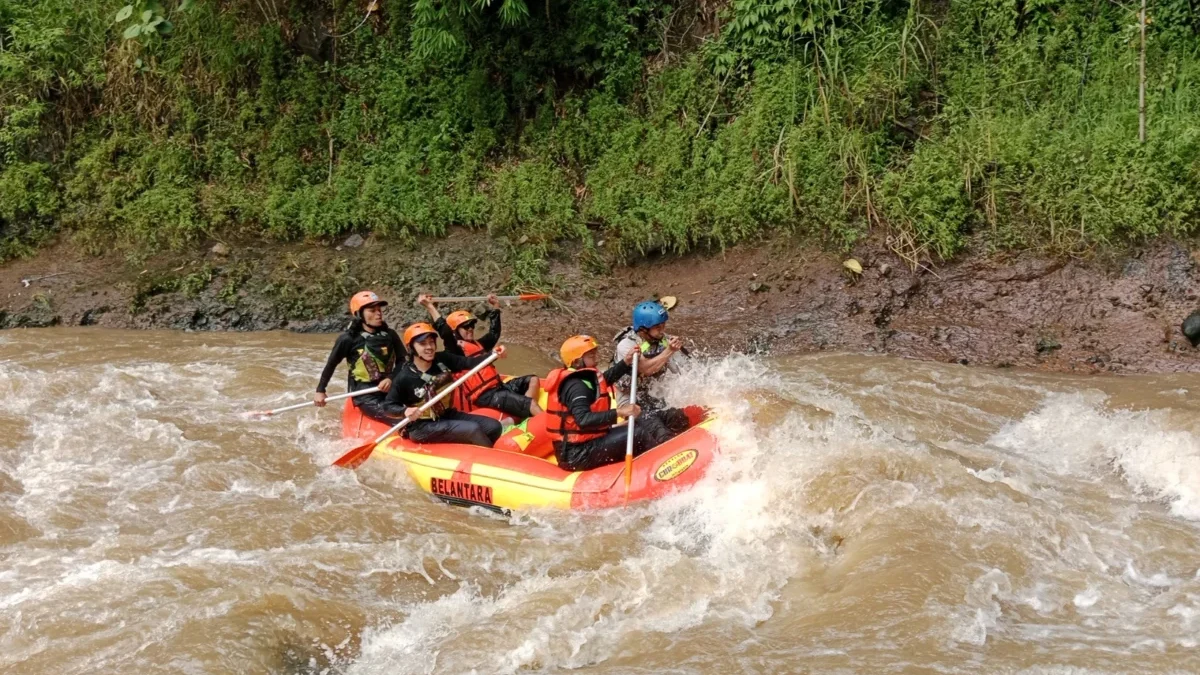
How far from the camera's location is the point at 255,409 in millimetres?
8555

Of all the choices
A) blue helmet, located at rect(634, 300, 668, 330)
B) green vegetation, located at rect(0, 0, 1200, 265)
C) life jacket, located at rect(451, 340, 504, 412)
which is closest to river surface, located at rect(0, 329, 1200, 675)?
blue helmet, located at rect(634, 300, 668, 330)

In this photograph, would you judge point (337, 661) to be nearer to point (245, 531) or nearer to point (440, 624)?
point (440, 624)

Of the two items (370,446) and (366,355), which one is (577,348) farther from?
(366,355)

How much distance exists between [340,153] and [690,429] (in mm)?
7835

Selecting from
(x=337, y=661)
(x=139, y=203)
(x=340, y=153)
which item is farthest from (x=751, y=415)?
(x=139, y=203)

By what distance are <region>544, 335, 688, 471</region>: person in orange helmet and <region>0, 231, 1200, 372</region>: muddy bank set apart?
3.33 meters

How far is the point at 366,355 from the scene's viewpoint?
7.95 m

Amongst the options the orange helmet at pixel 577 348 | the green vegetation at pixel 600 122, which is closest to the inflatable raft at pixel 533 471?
the orange helmet at pixel 577 348

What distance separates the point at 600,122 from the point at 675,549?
742cm

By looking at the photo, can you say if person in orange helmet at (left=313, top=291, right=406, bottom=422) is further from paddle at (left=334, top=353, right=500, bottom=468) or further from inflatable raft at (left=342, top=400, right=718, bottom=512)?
inflatable raft at (left=342, top=400, right=718, bottom=512)

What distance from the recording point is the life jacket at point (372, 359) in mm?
→ 7957

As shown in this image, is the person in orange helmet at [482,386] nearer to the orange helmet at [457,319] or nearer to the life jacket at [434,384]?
the orange helmet at [457,319]

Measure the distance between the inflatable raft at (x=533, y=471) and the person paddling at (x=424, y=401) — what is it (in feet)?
0.60

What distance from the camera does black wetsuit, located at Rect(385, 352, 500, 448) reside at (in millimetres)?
7398
